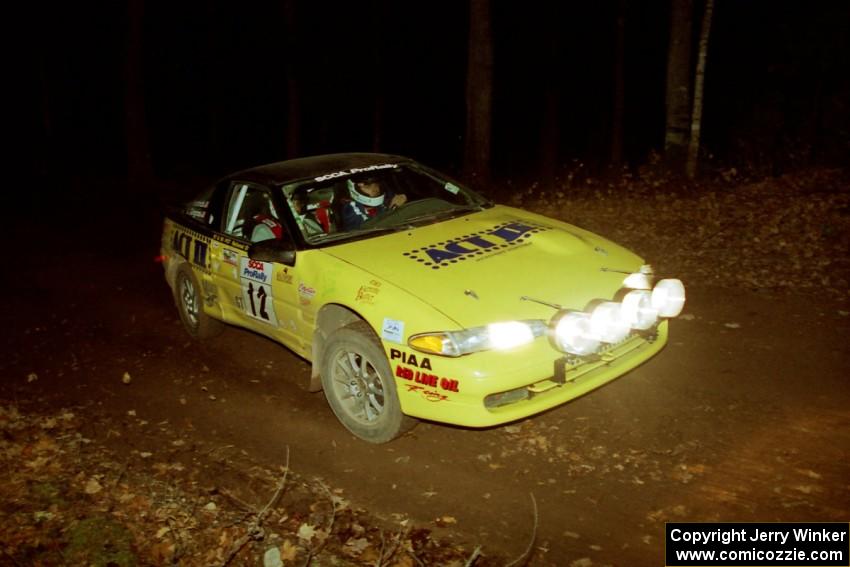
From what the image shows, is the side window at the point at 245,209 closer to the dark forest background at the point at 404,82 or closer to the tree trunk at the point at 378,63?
the dark forest background at the point at 404,82

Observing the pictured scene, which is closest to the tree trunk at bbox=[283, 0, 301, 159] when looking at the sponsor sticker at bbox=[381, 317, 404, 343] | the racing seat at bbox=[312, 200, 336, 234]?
the racing seat at bbox=[312, 200, 336, 234]

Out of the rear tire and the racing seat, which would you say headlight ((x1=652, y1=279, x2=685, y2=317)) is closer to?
the racing seat

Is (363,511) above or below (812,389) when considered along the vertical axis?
below

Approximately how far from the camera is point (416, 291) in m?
4.34

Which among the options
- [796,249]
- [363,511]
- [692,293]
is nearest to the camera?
[363,511]

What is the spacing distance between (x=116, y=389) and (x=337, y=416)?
2.23 m

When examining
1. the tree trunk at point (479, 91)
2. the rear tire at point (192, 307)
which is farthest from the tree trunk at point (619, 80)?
the rear tire at point (192, 307)

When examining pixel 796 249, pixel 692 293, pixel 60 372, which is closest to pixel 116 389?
pixel 60 372

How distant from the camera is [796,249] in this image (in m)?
7.77

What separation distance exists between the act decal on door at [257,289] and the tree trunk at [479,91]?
8048 mm

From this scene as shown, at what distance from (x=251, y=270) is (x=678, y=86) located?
8884mm

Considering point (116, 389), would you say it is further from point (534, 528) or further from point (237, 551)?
point (534, 528)

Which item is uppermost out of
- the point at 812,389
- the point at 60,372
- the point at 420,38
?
the point at 420,38

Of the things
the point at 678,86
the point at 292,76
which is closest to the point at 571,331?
the point at 678,86
